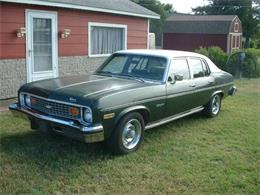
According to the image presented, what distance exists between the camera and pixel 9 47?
9047 mm

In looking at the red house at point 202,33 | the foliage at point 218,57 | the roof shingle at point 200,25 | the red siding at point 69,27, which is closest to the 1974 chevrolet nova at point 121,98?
the red siding at point 69,27

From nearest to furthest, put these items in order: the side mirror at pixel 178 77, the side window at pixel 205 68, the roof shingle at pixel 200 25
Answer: the side mirror at pixel 178 77 < the side window at pixel 205 68 < the roof shingle at pixel 200 25

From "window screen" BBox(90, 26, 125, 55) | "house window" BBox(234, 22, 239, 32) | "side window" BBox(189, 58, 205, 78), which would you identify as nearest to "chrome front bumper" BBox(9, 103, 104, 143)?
"side window" BBox(189, 58, 205, 78)

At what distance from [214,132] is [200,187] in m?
2.60

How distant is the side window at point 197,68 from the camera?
23.8 feet

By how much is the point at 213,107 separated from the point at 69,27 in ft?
16.2

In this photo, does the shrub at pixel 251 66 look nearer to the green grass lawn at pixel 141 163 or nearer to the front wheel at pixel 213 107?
the front wheel at pixel 213 107

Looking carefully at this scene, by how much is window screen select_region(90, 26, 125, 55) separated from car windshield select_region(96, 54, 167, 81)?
521 centimetres

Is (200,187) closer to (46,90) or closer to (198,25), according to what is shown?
(46,90)

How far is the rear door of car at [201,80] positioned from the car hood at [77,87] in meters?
1.62

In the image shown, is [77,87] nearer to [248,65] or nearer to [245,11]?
[248,65]

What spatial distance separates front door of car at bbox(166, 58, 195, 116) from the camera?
636 cm

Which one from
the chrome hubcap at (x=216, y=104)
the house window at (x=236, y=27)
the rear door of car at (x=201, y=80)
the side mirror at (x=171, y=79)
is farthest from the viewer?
the house window at (x=236, y=27)

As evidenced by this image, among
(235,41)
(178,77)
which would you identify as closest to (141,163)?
(178,77)
